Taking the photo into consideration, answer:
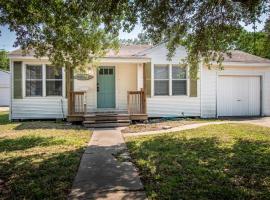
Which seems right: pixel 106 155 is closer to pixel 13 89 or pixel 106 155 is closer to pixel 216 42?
pixel 216 42

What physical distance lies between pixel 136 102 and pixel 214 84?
4749 millimetres

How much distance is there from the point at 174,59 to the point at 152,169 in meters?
11.0

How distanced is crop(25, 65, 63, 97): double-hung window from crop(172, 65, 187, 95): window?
5.86 metres

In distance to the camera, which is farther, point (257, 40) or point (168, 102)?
point (168, 102)

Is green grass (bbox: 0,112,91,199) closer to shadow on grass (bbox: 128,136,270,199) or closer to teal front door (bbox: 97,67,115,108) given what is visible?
shadow on grass (bbox: 128,136,270,199)

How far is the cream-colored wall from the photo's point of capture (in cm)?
1662

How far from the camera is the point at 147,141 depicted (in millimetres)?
9773

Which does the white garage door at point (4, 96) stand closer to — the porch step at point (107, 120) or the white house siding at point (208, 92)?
the porch step at point (107, 120)

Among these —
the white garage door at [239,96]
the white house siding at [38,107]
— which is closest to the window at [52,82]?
the white house siding at [38,107]

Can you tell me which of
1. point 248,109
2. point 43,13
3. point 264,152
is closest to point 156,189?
point 264,152

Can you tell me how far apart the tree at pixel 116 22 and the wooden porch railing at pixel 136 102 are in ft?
14.2

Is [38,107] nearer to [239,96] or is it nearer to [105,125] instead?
[105,125]

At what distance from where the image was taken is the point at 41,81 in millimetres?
16125

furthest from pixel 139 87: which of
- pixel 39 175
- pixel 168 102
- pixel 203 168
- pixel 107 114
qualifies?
pixel 39 175
